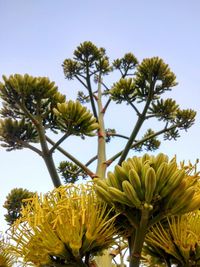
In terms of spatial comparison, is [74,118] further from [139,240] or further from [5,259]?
[139,240]

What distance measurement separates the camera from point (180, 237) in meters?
1.83

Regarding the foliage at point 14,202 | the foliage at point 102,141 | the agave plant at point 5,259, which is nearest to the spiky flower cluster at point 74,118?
the foliage at point 102,141

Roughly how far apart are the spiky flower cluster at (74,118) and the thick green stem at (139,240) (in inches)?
81.5

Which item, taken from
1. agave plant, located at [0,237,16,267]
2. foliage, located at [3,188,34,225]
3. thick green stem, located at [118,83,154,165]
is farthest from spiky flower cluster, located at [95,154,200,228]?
foliage, located at [3,188,34,225]

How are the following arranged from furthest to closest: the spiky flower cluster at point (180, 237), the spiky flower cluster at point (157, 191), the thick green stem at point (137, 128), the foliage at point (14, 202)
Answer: the foliage at point (14, 202) < the thick green stem at point (137, 128) < the spiky flower cluster at point (180, 237) < the spiky flower cluster at point (157, 191)

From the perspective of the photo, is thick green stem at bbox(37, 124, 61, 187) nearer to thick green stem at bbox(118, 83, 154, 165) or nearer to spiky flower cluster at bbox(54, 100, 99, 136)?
spiky flower cluster at bbox(54, 100, 99, 136)

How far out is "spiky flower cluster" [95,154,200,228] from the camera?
1699 mm

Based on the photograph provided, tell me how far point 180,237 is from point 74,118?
2.19 metres

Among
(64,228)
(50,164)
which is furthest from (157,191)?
(50,164)

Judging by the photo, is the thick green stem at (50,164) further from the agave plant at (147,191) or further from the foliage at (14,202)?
the foliage at (14,202)

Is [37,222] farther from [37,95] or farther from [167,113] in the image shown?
[167,113]

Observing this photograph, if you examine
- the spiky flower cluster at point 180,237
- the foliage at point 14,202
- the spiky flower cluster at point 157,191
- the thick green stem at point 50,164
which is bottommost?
the spiky flower cluster at point 180,237

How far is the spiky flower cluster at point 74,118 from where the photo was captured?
379 cm

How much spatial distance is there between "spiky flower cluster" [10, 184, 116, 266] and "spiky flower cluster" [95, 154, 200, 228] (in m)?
0.11
